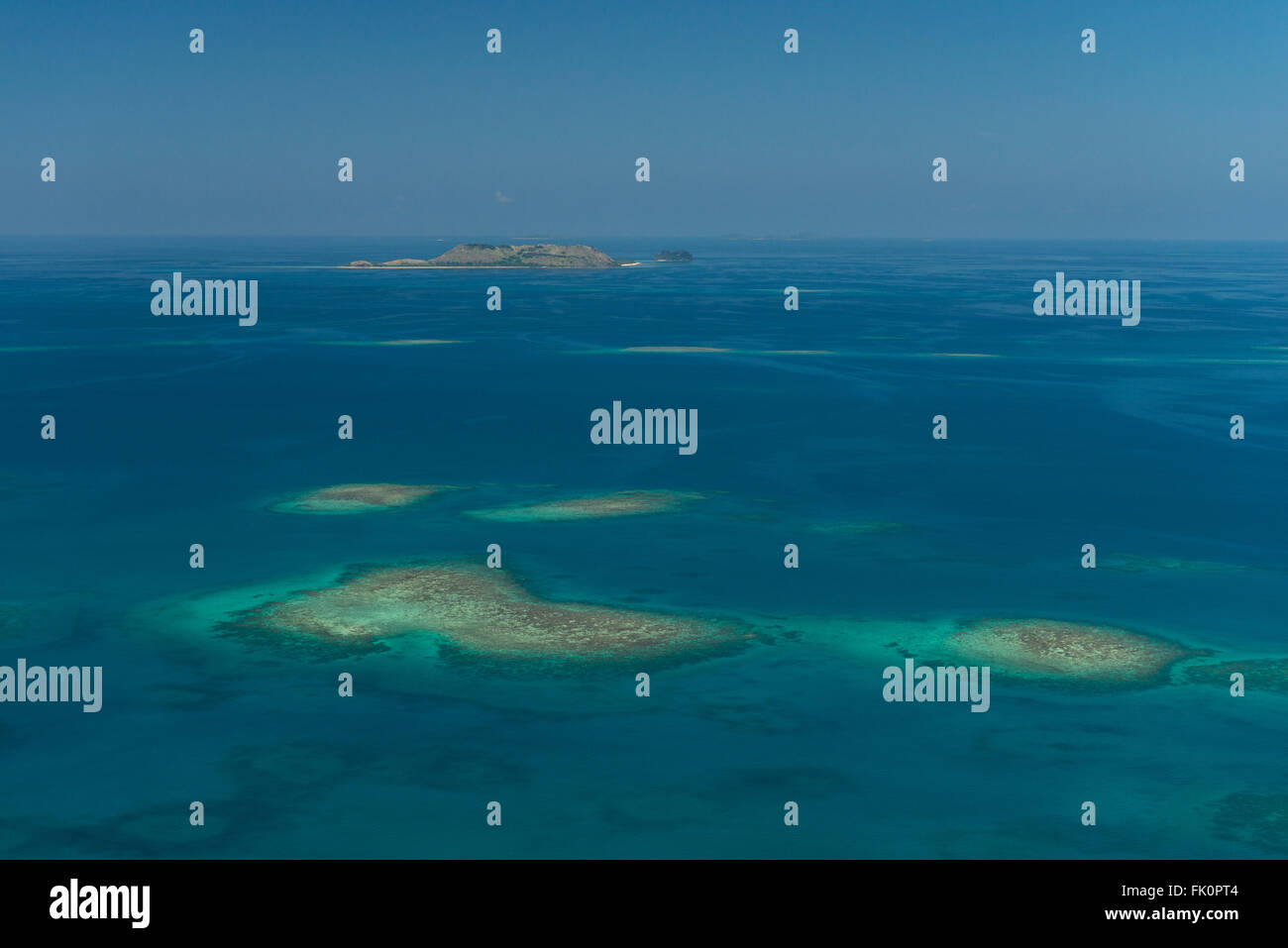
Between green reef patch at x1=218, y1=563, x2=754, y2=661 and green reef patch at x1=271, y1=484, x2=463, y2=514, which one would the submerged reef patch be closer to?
green reef patch at x1=218, y1=563, x2=754, y2=661

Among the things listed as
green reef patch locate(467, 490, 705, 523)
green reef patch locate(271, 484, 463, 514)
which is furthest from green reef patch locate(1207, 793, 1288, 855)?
green reef patch locate(271, 484, 463, 514)

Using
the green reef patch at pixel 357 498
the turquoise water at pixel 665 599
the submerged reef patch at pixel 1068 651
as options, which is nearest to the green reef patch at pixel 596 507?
the turquoise water at pixel 665 599

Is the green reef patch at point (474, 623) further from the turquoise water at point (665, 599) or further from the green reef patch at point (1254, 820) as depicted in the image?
the green reef patch at point (1254, 820)

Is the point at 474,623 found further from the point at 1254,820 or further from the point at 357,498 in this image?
the point at 1254,820

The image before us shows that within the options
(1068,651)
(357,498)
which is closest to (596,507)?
(357,498)
